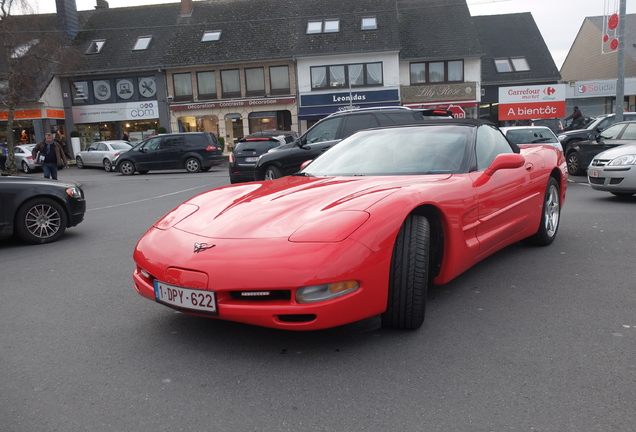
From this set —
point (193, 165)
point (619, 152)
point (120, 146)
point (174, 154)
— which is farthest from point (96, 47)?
point (619, 152)

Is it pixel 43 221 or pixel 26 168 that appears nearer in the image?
pixel 43 221

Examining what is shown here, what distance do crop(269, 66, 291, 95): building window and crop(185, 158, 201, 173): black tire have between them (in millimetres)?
13262

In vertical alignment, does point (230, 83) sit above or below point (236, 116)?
above

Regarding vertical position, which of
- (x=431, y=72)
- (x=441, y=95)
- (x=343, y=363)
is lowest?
(x=343, y=363)

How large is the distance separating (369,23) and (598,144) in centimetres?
2276

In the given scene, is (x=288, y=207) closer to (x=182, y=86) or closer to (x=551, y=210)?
(x=551, y=210)

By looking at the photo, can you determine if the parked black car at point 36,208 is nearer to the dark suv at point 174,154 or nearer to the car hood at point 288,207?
the car hood at point 288,207

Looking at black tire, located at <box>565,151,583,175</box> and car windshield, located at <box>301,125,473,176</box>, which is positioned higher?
car windshield, located at <box>301,125,473,176</box>

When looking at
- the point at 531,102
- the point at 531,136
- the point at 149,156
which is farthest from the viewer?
the point at 149,156

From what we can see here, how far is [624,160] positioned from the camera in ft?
29.0

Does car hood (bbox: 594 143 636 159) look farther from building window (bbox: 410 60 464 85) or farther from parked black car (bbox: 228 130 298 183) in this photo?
building window (bbox: 410 60 464 85)

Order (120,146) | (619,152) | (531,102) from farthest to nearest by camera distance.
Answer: (120,146)
(531,102)
(619,152)

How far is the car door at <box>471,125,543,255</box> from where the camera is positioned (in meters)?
4.21

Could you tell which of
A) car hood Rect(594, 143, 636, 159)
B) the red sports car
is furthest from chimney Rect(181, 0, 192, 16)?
the red sports car
